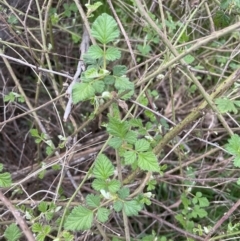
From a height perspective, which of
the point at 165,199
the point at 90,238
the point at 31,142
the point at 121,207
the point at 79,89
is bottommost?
the point at 165,199

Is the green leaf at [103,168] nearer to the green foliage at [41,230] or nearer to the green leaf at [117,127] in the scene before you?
the green leaf at [117,127]

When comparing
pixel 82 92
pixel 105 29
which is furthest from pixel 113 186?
pixel 105 29

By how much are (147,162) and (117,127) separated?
0.32 ft

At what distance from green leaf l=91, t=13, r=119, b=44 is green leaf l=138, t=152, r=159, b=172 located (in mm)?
252

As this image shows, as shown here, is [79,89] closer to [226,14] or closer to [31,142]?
[226,14]

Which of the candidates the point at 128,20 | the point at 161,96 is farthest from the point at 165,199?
the point at 128,20

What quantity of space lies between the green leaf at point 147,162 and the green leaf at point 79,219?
14 cm

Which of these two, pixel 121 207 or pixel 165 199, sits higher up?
pixel 121 207

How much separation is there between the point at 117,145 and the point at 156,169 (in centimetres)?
10

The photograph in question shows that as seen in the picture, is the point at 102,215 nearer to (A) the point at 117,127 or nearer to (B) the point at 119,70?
(A) the point at 117,127

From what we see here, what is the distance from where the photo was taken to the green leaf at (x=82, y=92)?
90cm

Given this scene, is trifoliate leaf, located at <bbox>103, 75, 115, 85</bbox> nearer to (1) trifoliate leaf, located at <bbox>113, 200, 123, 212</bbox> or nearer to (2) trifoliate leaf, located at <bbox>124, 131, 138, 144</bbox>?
(2) trifoliate leaf, located at <bbox>124, 131, 138, 144</bbox>

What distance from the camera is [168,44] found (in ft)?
3.15

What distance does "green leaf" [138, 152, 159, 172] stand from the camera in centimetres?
96
